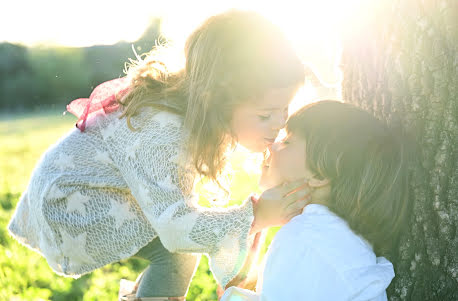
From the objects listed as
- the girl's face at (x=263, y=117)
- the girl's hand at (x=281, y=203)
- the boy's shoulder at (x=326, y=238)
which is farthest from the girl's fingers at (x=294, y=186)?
the girl's face at (x=263, y=117)

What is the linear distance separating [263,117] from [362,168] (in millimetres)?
526

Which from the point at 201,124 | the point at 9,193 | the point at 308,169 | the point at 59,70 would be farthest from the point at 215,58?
the point at 59,70

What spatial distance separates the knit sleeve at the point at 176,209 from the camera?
2.53 meters

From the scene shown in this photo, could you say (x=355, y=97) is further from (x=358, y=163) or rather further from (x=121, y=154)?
(x=121, y=154)

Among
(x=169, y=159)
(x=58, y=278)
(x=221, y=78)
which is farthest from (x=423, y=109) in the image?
(x=58, y=278)

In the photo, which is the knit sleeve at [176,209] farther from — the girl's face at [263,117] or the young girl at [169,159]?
the girl's face at [263,117]

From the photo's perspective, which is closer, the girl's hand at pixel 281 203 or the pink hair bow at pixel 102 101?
the girl's hand at pixel 281 203

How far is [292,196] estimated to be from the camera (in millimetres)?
2514

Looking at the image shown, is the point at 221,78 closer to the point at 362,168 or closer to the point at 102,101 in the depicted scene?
the point at 102,101

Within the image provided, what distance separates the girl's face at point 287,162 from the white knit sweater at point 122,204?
0.65ft

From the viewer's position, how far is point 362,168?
2455mm

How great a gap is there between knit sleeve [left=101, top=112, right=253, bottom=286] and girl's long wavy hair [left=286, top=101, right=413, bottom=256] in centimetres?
38

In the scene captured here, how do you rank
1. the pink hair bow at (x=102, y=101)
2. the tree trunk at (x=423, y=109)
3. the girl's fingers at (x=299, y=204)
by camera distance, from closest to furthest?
1. the tree trunk at (x=423, y=109)
2. the girl's fingers at (x=299, y=204)
3. the pink hair bow at (x=102, y=101)

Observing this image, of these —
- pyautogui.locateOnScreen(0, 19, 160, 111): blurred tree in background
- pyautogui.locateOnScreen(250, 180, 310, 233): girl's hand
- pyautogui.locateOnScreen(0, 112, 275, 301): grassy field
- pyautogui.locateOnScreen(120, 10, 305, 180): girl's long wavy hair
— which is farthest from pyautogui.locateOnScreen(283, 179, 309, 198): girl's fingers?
pyautogui.locateOnScreen(0, 19, 160, 111): blurred tree in background
